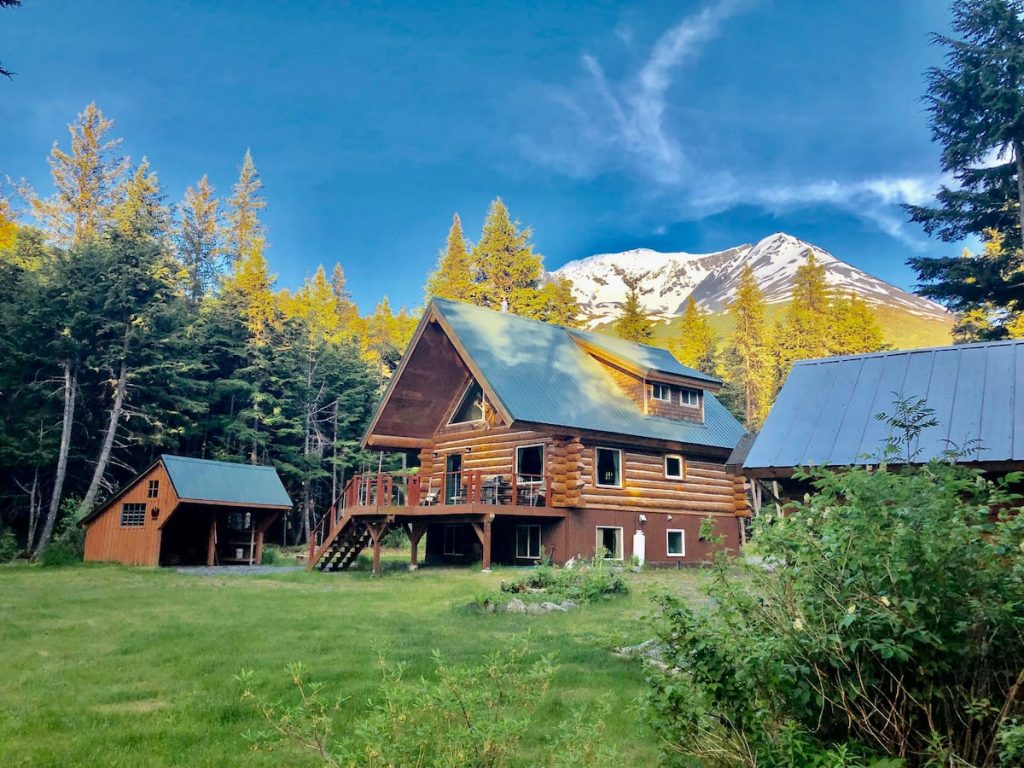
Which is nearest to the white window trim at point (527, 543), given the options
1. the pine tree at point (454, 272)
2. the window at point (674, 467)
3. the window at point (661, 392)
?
the window at point (674, 467)

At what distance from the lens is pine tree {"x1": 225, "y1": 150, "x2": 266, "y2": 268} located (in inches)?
1959

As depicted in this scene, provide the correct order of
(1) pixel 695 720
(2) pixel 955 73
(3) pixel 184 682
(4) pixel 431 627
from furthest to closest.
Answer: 1. (2) pixel 955 73
2. (4) pixel 431 627
3. (3) pixel 184 682
4. (1) pixel 695 720

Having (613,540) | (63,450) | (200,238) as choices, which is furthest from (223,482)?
(200,238)

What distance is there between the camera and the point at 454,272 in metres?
47.9

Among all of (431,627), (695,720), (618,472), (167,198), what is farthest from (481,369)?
(167,198)

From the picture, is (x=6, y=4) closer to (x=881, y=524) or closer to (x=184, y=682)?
(x=184, y=682)

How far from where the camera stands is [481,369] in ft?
71.8

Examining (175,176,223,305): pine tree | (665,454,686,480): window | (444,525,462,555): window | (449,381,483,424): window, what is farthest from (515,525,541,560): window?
(175,176,223,305): pine tree

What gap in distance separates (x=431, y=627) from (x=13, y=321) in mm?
27495

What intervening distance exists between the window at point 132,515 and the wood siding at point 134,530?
12 centimetres

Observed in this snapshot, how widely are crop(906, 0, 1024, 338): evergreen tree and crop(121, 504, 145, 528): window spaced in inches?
1039

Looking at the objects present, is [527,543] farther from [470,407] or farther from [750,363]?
[750,363]

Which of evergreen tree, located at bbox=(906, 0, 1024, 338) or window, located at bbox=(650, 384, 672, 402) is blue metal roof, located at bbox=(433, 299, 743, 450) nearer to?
window, located at bbox=(650, 384, 672, 402)

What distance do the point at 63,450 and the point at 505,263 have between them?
26.7 meters
